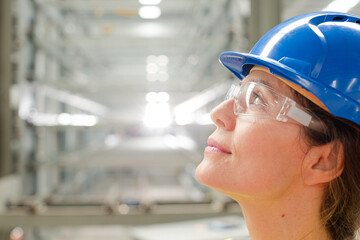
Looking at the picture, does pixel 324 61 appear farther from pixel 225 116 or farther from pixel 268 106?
pixel 225 116

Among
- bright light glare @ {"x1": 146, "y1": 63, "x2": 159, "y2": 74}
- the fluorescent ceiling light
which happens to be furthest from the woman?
bright light glare @ {"x1": 146, "y1": 63, "x2": 159, "y2": 74}

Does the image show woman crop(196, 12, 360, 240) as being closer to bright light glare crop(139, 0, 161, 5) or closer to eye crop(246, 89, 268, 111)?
eye crop(246, 89, 268, 111)

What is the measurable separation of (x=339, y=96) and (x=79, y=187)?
5.79m

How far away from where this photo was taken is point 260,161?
926mm

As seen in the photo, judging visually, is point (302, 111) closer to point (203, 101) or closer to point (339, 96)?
point (339, 96)

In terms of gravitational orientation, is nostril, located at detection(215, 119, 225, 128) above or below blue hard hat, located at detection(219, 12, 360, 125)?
below

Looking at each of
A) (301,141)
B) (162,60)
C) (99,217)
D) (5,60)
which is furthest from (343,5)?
(162,60)

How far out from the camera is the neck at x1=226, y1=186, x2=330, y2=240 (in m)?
0.96

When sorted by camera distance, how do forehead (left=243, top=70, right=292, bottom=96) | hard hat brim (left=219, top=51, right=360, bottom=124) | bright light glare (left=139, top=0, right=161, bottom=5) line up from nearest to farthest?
1. hard hat brim (left=219, top=51, right=360, bottom=124)
2. forehead (left=243, top=70, right=292, bottom=96)
3. bright light glare (left=139, top=0, right=161, bottom=5)

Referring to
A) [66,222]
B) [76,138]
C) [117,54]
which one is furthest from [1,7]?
[117,54]

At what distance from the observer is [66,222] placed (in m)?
2.67

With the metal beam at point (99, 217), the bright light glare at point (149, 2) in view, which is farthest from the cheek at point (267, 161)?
the bright light glare at point (149, 2)

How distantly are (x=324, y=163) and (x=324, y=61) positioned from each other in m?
0.29

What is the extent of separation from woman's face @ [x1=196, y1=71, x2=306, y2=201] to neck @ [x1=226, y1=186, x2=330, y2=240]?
1.6 inches
